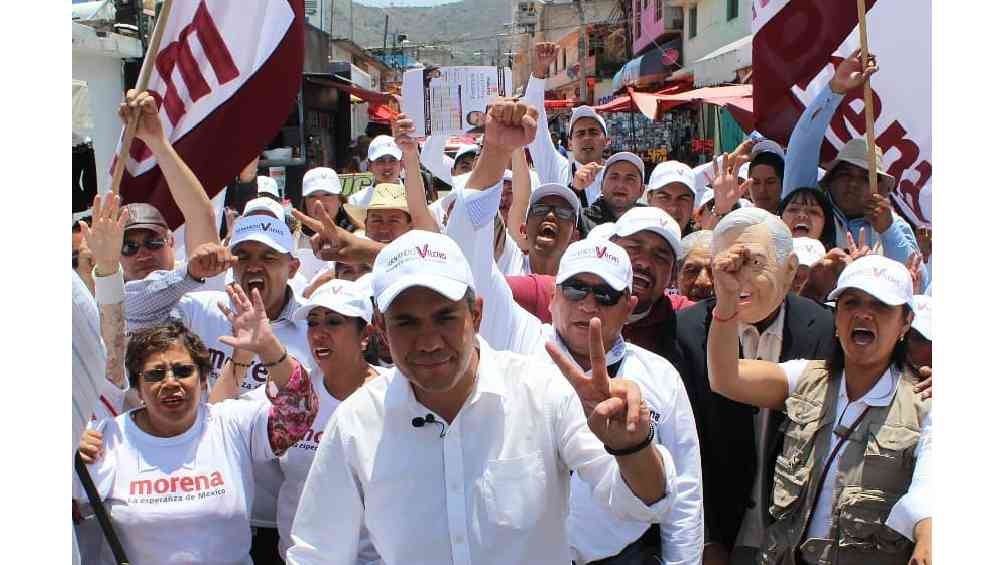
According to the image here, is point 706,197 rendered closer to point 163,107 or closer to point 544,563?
point 163,107

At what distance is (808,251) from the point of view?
441cm

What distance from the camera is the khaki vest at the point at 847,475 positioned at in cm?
293

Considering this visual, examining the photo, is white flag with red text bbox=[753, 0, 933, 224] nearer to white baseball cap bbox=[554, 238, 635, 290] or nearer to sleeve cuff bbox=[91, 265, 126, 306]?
white baseball cap bbox=[554, 238, 635, 290]

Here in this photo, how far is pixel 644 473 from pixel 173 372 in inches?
74.2

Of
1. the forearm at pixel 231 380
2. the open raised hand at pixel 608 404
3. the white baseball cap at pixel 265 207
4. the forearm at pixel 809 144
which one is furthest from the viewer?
the forearm at pixel 809 144

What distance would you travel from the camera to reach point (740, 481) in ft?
11.5

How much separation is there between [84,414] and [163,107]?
2773mm

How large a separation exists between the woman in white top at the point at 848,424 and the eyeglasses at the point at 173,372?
1.75m

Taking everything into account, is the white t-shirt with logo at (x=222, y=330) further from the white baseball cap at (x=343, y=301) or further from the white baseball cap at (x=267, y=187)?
the white baseball cap at (x=267, y=187)

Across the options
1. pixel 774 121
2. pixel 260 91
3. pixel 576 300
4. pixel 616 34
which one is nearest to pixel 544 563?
pixel 576 300

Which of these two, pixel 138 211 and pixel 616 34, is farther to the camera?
pixel 616 34

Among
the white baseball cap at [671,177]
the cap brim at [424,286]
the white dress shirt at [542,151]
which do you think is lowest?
the cap brim at [424,286]

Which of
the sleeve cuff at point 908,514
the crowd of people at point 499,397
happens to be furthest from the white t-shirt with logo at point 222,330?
the sleeve cuff at point 908,514

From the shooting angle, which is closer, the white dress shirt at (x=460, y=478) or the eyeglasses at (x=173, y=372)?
the white dress shirt at (x=460, y=478)
